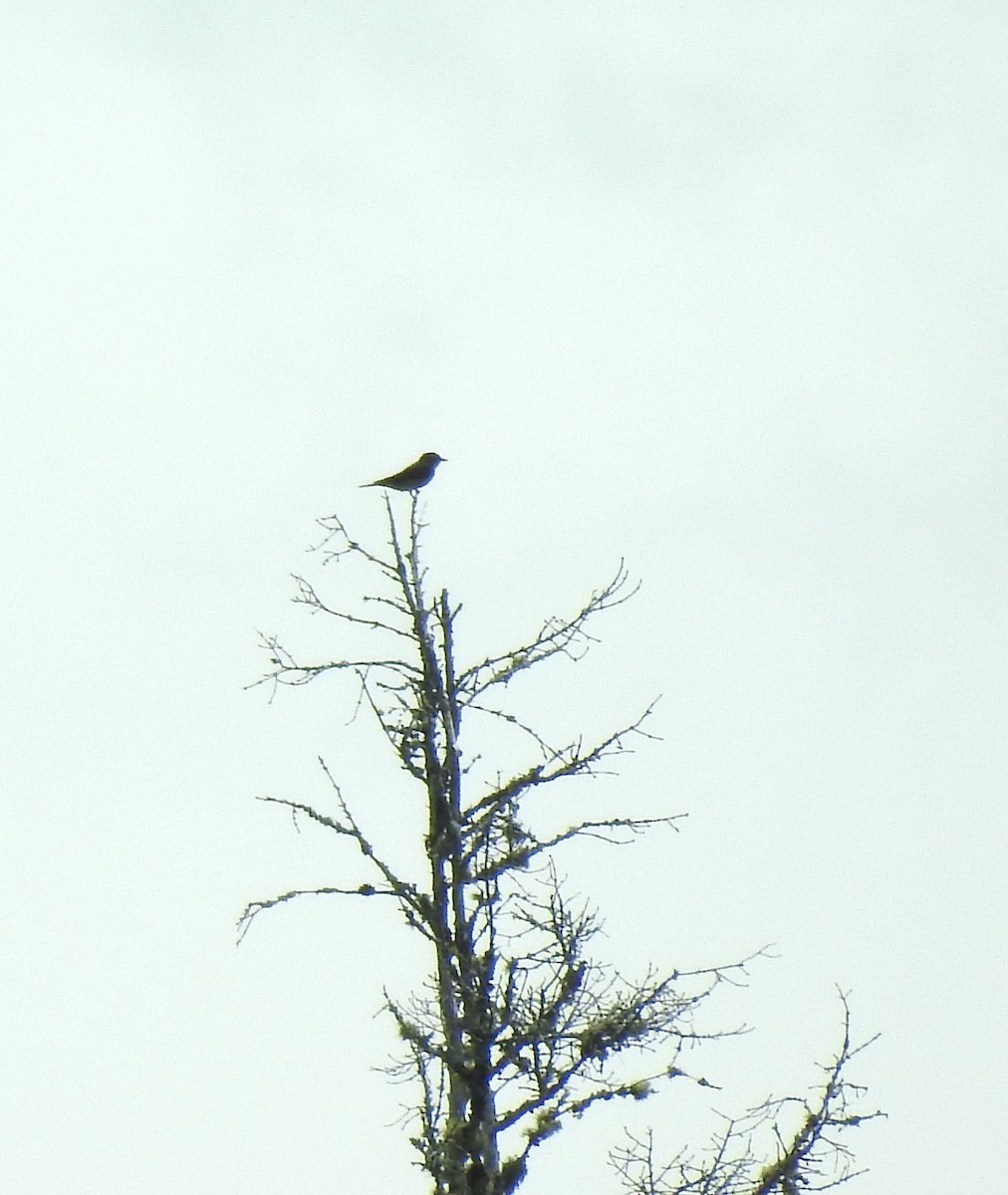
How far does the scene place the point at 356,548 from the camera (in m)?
13.0

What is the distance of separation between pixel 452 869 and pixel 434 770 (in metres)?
0.81

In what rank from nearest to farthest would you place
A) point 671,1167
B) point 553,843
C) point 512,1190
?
point 512,1190 < point 553,843 < point 671,1167

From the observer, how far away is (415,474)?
14711 mm

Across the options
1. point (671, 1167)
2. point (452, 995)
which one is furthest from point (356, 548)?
point (671, 1167)

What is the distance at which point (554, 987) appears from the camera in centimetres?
1167

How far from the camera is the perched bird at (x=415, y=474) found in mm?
14633

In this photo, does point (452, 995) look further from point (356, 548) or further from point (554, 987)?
point (356, 548)

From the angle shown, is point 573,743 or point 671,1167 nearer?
point 573,743

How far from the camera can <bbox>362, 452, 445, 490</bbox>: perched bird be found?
14633 mm

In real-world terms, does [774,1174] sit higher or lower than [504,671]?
lower

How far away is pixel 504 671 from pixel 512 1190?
405 cm

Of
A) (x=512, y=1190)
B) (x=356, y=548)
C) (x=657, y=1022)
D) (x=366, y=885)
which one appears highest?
(x=356, y=548)

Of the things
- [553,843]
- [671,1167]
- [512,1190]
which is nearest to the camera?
[512,1190]

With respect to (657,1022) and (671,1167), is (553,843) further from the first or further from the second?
(671,1167)
